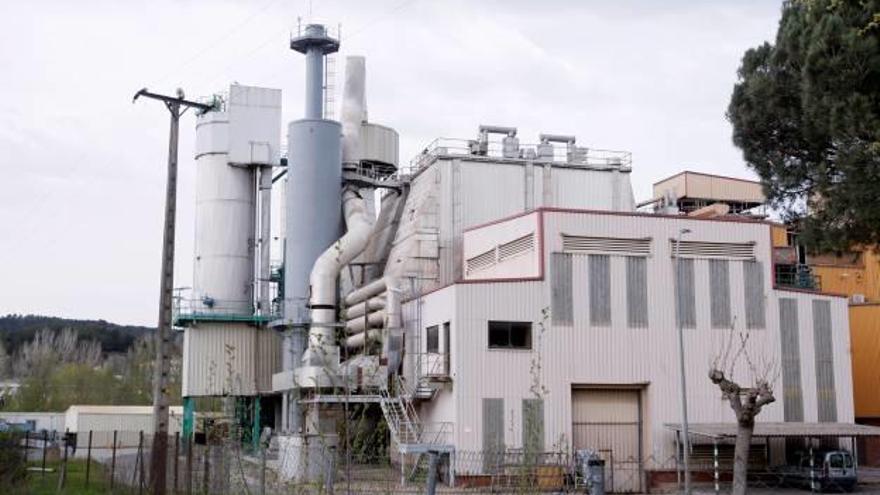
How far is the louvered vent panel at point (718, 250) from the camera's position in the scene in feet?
139

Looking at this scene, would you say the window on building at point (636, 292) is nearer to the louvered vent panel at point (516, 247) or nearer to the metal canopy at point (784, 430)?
the louvered vent panel at point (516, 247)

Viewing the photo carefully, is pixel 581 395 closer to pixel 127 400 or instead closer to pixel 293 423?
pixel 293 423

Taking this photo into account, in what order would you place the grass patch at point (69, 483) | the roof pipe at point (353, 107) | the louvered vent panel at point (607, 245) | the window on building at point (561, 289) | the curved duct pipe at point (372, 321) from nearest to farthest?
the grass patch at point (69, 483) → the window on building at point (561, 289) → the louvered vent panel at point (607, 245) → the curved duct pipe at point (372, 321) → the roof pipe at point (353, 107)

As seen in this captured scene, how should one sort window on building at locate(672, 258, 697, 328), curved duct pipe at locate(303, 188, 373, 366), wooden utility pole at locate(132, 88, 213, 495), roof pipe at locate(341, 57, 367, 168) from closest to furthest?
wooden utility pole at locate(132, 88, 213, 495), window on building at locate(672, 258, 697, 328), curved duct pipe at locate(303, 188, 373, 366), roof pipe at locate(341, 57, 367, 168)

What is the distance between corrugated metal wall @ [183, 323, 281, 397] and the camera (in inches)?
2286

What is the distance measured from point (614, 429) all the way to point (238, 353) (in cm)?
2464

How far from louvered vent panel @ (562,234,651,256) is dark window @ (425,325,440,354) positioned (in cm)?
603

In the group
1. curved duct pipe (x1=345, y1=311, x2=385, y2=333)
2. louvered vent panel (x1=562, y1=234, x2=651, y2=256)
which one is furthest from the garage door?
curved duct pipe (x1=345, y1=311, x2=385, y2=333)

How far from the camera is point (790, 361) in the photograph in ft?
140

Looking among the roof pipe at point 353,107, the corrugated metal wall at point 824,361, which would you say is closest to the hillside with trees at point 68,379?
the roof pipe at point 353,107

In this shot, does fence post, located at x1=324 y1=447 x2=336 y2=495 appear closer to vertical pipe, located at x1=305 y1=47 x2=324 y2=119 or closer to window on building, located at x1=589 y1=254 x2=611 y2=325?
window on building, located at x1=589 y1=254 x2=611 y2=325

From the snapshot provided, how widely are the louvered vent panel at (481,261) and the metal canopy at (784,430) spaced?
10.3 metres

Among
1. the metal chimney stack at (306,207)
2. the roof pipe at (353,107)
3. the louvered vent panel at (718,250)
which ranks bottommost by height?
the louvered vent panel at (718,250)

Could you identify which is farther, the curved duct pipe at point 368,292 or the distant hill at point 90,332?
the distant hill at point 90,332
